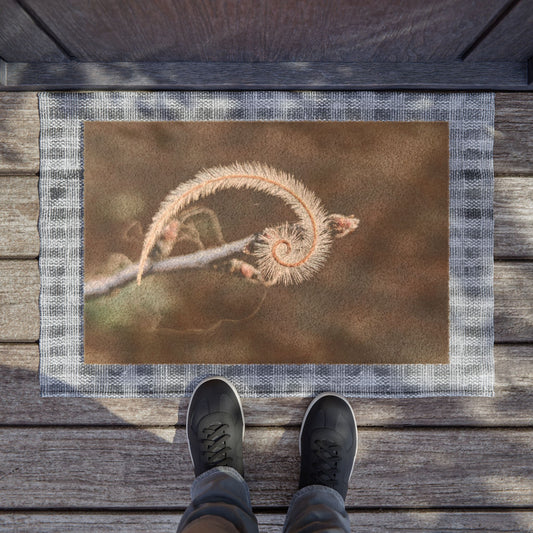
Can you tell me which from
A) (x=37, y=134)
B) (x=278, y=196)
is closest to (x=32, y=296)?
(x=37, y=134)

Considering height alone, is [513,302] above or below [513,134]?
below

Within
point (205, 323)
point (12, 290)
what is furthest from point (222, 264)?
point (12, 290)

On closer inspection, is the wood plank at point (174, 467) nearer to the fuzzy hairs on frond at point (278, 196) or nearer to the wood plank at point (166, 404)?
the wood plank at point (166, 404)

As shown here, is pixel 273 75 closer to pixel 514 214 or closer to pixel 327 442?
pixel 514 214

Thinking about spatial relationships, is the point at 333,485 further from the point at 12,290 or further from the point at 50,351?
the point at 12,290

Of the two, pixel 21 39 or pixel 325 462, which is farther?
pixel 325 462

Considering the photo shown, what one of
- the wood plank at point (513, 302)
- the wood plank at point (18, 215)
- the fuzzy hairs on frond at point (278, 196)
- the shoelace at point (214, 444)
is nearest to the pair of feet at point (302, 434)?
the shoelace at point (214, 444)

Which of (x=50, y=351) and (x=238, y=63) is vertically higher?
(x=238, y=63)
